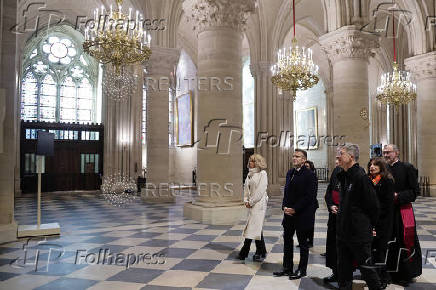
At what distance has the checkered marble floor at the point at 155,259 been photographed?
14.2 feet

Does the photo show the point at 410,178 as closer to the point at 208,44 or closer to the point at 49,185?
the point at 208,44

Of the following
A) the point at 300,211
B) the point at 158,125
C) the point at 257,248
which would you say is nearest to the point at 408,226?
the point at 300,211

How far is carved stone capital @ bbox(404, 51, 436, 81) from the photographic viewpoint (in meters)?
14.9

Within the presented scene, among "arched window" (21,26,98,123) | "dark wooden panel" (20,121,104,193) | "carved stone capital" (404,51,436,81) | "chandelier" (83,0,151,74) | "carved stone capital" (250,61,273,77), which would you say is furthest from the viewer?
"arched window" (21,26,98,123)

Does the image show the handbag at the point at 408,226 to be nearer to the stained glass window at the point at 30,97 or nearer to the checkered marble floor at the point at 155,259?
the checkered marble floor at the point at 155,259

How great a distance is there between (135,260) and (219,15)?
232 inches

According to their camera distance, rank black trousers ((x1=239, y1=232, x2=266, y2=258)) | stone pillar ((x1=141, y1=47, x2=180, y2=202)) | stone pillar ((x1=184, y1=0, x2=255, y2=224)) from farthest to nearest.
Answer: stone pillar ((x1=141, y1=47, x2=180, y2=202)), stone pillar ((x1=184, y1=0, x2=255, y2=224)), black trousers ((x1=239, y1=232, x2=266, y2=258))

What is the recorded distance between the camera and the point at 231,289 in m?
4.11

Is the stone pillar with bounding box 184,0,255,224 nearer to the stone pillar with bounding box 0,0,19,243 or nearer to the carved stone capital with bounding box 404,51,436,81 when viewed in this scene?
the stone pillar with bounding box 0,0,19,243

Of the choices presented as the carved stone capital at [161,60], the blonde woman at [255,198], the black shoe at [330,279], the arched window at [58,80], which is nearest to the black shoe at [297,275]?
the black shoe at [330,279]

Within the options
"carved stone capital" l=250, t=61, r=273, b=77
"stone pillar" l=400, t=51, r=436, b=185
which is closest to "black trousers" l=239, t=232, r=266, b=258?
"carved stone capital" l=250, t=61, r=273, b=77

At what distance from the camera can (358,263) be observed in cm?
340

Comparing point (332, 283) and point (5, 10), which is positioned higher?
point (5, 10)

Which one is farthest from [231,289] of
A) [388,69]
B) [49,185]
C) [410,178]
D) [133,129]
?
[388,69]
